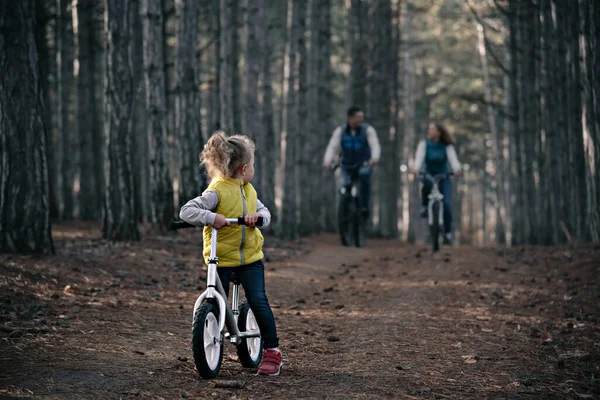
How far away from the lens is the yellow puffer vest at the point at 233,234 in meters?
5.66

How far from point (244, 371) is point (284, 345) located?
1170mm

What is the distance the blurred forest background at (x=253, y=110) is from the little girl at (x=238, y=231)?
4.83 metres

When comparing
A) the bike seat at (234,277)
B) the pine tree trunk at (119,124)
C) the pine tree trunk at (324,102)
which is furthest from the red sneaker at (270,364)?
the pine tree trunk at (324,102)

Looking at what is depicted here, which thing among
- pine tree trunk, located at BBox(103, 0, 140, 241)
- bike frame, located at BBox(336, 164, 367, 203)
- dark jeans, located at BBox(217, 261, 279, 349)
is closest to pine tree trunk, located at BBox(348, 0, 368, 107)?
bike frame, located at BBox(336, 164, 367, 203)

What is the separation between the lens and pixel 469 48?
145ft

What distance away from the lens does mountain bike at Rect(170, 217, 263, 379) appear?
208 inches

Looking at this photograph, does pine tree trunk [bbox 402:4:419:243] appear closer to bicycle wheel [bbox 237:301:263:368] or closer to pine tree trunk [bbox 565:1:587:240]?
pine tree trunk [bbox 565:1:587:240]

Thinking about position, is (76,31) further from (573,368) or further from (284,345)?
(573,368)

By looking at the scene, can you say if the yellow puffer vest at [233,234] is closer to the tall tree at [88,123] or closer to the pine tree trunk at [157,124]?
the pine tree trunk at [157,124]

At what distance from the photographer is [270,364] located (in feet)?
18.8

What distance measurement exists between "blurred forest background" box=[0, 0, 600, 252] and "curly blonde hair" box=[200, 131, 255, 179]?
479cm

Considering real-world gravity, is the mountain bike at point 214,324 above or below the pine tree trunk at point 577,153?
below

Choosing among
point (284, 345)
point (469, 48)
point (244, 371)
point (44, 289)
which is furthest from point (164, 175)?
point (469, 48)

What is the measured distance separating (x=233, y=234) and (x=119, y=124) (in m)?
7.37
